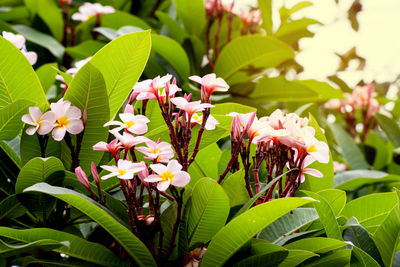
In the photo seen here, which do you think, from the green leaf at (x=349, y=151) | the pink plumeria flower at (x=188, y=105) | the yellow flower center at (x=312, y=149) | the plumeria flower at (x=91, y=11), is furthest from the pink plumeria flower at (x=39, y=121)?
the green leaf at (x=349, y=151)

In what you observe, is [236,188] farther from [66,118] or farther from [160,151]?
[66,118]

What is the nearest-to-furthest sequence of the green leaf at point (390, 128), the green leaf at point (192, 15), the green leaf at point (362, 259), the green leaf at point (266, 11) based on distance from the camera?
the green leaf at point (362, 259)
the green leaf at point (192, 15)
the green leaf at point (390, 128)
the green leaf at point (266, 11)

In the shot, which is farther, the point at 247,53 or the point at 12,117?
the point at 247,53

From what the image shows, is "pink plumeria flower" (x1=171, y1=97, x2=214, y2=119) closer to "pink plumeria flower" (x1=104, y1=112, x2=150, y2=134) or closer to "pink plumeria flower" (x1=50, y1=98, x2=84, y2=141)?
"pink plumeria flower" (x1=104, y1=112, x2=150, y2=134)

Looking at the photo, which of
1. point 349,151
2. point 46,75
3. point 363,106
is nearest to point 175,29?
point 46,75

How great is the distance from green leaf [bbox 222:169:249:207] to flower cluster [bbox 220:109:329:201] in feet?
0.11

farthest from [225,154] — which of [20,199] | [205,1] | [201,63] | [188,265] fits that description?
[205,1]

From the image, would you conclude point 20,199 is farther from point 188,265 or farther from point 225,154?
point 225,154

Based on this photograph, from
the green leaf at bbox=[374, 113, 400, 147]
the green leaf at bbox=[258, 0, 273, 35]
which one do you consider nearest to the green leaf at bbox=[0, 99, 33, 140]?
the green leaf at bbox=[258, 0, 273, 35]

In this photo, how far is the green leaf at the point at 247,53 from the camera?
152 cm

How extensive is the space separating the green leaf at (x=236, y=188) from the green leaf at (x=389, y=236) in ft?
0.81

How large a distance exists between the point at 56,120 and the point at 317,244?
0.50 metres

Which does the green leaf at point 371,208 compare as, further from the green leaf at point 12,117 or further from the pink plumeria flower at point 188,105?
the green leaf at point 12,117

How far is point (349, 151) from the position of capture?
177 centimetres
